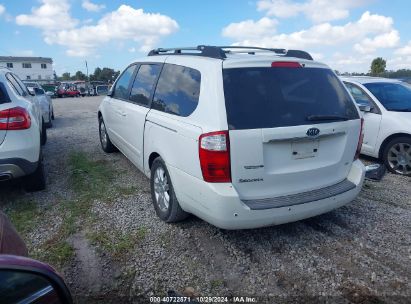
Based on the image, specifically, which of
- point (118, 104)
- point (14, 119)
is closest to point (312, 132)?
point (118, 104)

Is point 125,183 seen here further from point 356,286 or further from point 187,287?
point 356,286

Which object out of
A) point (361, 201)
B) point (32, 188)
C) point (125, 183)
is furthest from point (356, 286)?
point (32, 188)

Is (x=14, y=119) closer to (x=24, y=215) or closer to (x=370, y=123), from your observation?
(x=24, y=215)

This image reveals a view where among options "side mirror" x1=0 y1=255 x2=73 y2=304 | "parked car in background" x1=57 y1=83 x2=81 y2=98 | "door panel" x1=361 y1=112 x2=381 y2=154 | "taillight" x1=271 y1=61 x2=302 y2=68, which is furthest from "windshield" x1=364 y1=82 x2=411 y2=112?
"parked car in background" x1=57 y1=83 x2=81 y2=98

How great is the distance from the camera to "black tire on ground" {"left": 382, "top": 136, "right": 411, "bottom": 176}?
226 inches

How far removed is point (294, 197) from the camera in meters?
3.14

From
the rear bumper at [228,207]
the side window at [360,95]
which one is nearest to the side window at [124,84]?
the rear bumper at [228,207]

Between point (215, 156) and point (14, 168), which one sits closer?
point (215, 156)

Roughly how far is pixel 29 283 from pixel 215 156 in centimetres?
174

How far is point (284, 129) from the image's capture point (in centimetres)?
300

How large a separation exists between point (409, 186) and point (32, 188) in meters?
5.50

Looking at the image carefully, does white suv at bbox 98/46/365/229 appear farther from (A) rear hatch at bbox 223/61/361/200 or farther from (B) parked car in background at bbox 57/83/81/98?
(B) parked car in background at bbox 57/83/81/98

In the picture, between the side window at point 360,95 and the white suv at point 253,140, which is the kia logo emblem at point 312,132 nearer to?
Result: the white suv at point 253,140

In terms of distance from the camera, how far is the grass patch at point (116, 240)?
3393mm
